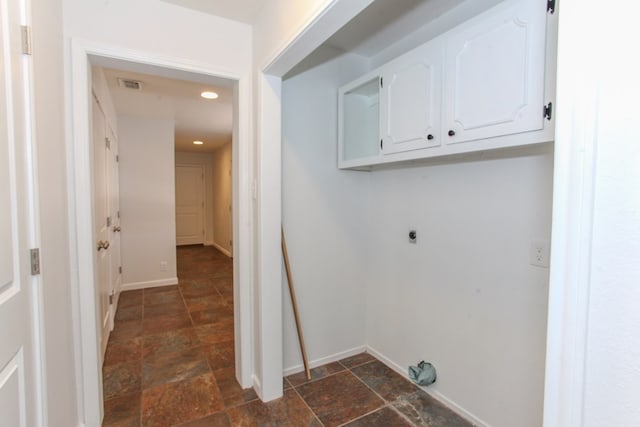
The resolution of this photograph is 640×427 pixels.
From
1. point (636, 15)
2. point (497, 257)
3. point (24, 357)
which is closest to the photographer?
point (636, 15)

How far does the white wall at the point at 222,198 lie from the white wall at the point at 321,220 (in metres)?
4.19

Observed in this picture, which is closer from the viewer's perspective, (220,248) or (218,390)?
(218,390)

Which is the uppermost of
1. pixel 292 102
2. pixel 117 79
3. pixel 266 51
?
pixel 117 79

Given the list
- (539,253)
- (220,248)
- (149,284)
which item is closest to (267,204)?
(539,253)

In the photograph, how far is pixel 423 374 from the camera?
2.08 meters

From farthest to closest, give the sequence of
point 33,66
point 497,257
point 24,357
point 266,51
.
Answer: point 266,51, point 497,257, point 33,66, point 24,357

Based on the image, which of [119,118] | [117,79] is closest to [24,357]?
[117,79]

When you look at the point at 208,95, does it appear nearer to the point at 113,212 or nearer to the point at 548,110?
the point at 113,212

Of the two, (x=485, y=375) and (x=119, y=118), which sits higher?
(x=119, y=118)

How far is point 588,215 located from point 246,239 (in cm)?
185

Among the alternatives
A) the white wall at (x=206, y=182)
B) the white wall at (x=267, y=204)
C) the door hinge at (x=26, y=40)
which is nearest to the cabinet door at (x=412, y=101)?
the white wall at (x=267, y=204)

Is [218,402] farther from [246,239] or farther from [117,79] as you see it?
[117,79]

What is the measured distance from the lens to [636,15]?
52 centimetres

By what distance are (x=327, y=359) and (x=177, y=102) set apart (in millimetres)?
3191
